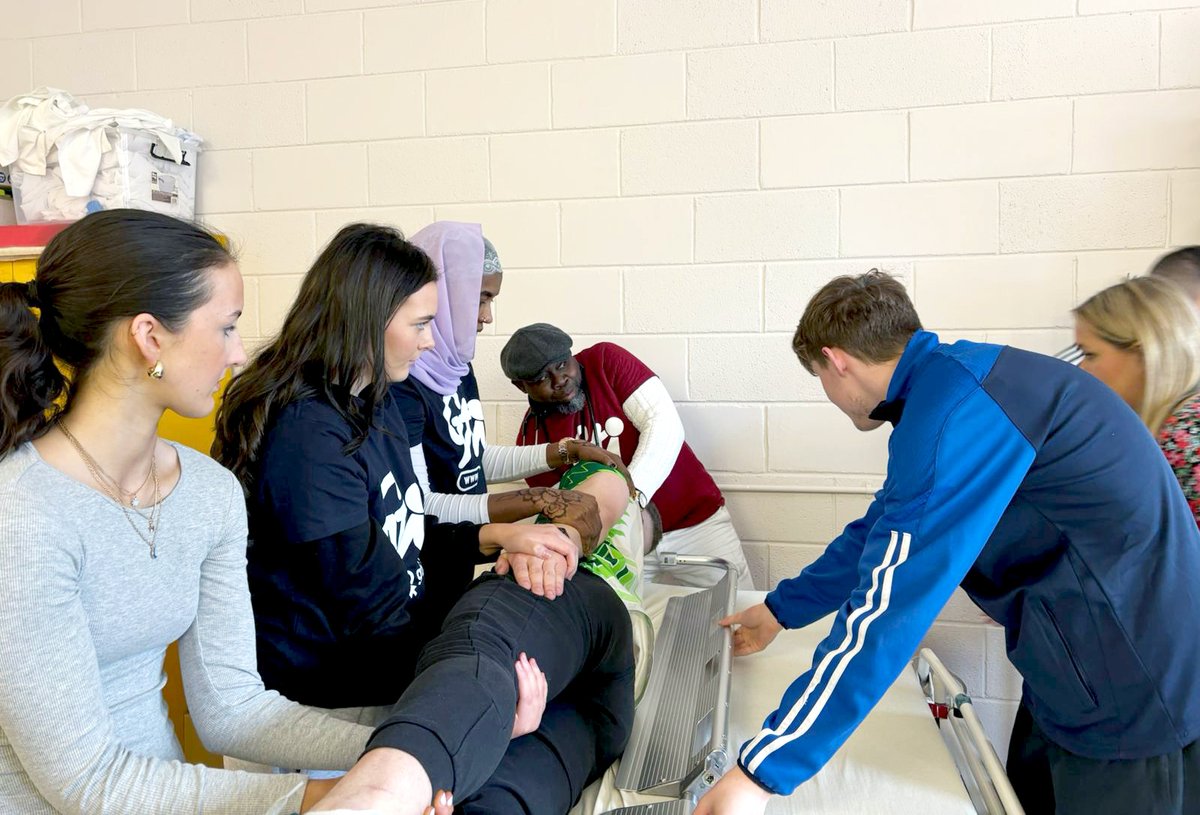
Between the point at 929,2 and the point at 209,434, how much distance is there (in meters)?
2.47

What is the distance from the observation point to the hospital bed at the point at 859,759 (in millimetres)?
1304

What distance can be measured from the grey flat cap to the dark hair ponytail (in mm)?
1341

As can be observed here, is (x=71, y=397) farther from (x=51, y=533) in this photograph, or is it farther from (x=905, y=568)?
(x=905, y=568)

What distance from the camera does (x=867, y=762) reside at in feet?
4.73

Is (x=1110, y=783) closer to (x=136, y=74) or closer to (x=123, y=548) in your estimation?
(x=123, y=548)

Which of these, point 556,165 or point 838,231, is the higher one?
point 556,165

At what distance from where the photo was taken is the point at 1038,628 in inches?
50.7

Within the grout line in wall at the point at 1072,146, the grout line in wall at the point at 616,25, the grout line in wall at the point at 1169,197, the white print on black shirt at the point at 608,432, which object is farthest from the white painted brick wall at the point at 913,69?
the white print on black shirt at the point at 608,432

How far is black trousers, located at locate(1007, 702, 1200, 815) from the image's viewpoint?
1.25m

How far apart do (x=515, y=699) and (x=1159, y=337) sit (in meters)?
1.22

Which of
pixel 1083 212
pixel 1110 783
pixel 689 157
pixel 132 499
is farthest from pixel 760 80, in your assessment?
pixel 132 499

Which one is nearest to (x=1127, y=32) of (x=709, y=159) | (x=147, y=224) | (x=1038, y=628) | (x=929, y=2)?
(x=929, y=2)

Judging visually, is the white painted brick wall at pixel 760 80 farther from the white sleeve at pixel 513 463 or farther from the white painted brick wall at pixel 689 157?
the white sleeve at pixel 513 463

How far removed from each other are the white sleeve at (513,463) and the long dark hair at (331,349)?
0.86m
